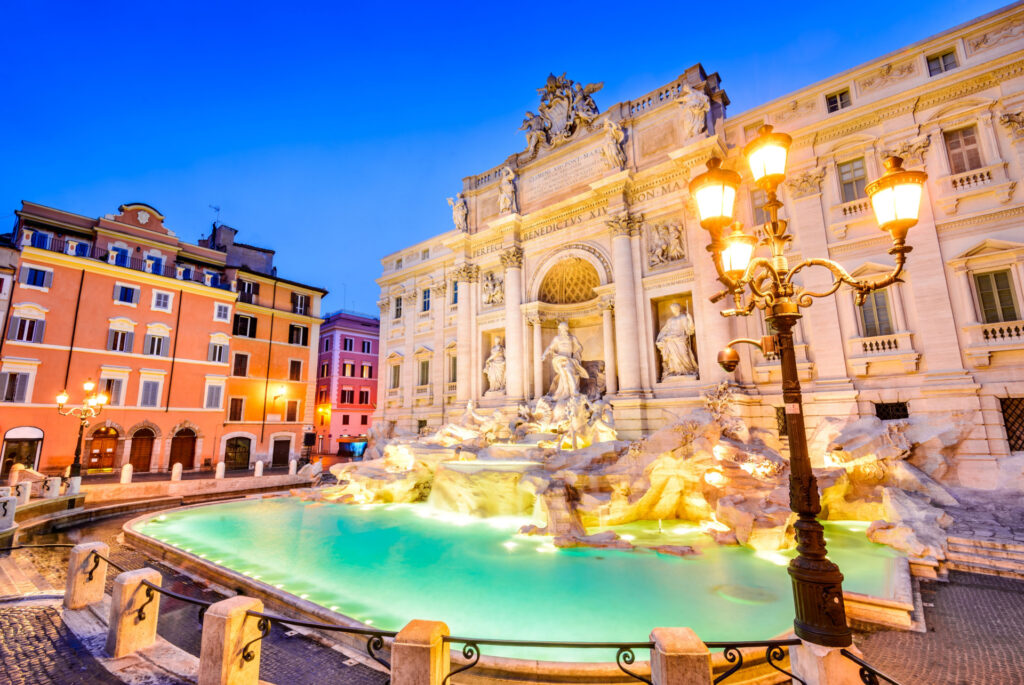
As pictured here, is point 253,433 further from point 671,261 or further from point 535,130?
point 671,261

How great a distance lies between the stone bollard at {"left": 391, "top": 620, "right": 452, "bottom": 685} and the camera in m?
3.30

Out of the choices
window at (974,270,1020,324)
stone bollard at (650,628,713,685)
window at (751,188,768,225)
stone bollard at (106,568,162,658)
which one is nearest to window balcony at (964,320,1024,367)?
window at (974,270,1020,324)

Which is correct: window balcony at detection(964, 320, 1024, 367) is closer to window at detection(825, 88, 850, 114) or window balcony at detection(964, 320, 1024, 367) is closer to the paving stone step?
the paving stone step

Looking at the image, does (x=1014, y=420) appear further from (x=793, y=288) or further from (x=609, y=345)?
(x=793, y=288)

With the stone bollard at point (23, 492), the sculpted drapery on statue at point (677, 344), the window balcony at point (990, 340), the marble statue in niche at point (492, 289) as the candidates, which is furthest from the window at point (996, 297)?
the stone bollard at point (23, 492)

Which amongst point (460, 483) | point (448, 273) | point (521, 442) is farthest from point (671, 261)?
point (448, 273)

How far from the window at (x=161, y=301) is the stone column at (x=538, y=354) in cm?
2045

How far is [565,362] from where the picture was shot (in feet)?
60.8

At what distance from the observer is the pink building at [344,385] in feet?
127

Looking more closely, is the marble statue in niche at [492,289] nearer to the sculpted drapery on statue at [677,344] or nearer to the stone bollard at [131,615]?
the sculpted drapery on statue at [677,344]

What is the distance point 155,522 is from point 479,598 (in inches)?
450

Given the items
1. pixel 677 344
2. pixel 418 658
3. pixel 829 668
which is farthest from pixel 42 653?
pixel 677 344

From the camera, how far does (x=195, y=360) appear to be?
2600cm

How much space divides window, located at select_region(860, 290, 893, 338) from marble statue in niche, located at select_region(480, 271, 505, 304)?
13996mm
